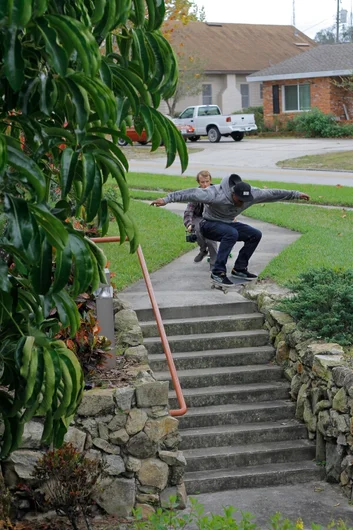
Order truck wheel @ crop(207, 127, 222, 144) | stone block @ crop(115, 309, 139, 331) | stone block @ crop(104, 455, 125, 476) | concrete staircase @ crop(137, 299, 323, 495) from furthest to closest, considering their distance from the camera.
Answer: truck wheel @ crop(207, 127, 222, 144) → stone block @ crop(115, 309, 139, 331) → concrete staircase @ crop(137, 299, 323, 495) → stone block @ crop(104, 455, 125, 476)

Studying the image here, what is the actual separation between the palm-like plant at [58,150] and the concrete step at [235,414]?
18.4 feet

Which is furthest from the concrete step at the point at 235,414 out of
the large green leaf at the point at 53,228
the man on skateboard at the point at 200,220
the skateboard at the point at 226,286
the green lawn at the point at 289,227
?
the large green leaf at the point at 53,228

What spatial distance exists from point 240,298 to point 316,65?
36.4 metres

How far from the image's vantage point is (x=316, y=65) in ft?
153

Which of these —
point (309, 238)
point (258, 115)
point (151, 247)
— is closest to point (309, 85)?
point (258, 115)

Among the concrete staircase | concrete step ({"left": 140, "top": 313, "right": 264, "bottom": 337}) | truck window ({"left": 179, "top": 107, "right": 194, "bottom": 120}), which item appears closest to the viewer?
the concrete staircase

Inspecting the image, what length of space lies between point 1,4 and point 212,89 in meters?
53.8

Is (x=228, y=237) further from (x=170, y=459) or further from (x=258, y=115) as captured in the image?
(x=258, y=115)

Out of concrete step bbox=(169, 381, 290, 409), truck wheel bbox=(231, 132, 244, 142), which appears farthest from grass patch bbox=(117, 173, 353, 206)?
truck wheel bbox=(231, 132, 244, 142)

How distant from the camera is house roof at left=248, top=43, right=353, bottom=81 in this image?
45375mm

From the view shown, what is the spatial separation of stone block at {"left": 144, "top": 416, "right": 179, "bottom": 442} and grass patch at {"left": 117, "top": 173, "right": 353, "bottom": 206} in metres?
11.2

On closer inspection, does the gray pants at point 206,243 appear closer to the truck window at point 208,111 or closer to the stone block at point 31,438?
the stone block at point 31,438

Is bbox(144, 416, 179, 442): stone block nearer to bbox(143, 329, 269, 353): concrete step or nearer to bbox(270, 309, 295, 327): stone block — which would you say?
bbox(143, 329, 269, 353): concrete step

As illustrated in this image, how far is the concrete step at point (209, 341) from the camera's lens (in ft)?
37.2
